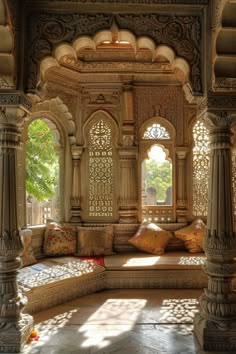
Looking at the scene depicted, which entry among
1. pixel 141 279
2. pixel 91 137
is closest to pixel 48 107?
pixel 91 137

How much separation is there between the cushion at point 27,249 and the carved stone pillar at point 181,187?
2.89m

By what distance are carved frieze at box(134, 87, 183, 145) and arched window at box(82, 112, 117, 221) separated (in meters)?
0.65

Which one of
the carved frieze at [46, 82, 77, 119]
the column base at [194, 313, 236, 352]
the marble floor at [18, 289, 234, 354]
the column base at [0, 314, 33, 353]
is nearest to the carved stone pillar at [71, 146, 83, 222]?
the carved frieze at [46, 82, 77, 119]

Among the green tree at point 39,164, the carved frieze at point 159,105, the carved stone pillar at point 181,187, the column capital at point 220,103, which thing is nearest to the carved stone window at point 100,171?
the carved frieze at point 159,105

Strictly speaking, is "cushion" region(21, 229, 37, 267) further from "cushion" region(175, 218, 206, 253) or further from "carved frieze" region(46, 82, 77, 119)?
Answer: "cushion" region(175, 218, 206, 253)

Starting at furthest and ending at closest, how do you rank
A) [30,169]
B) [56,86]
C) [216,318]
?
[30,169] → [56,86] → [216,318]

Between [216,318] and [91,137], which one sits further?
[91,137]

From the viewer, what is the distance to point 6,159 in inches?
138

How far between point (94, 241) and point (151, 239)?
106 centimetres

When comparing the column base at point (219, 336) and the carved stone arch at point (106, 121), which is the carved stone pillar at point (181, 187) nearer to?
the carved stone arch at point (106, 121)

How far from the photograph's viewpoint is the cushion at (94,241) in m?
6.12

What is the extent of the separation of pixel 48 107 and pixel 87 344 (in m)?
4.32

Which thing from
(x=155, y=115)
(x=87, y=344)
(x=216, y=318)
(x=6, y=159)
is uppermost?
(x=155, y=115)

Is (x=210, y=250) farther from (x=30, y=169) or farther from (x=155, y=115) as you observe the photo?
(x=30, y=169)
